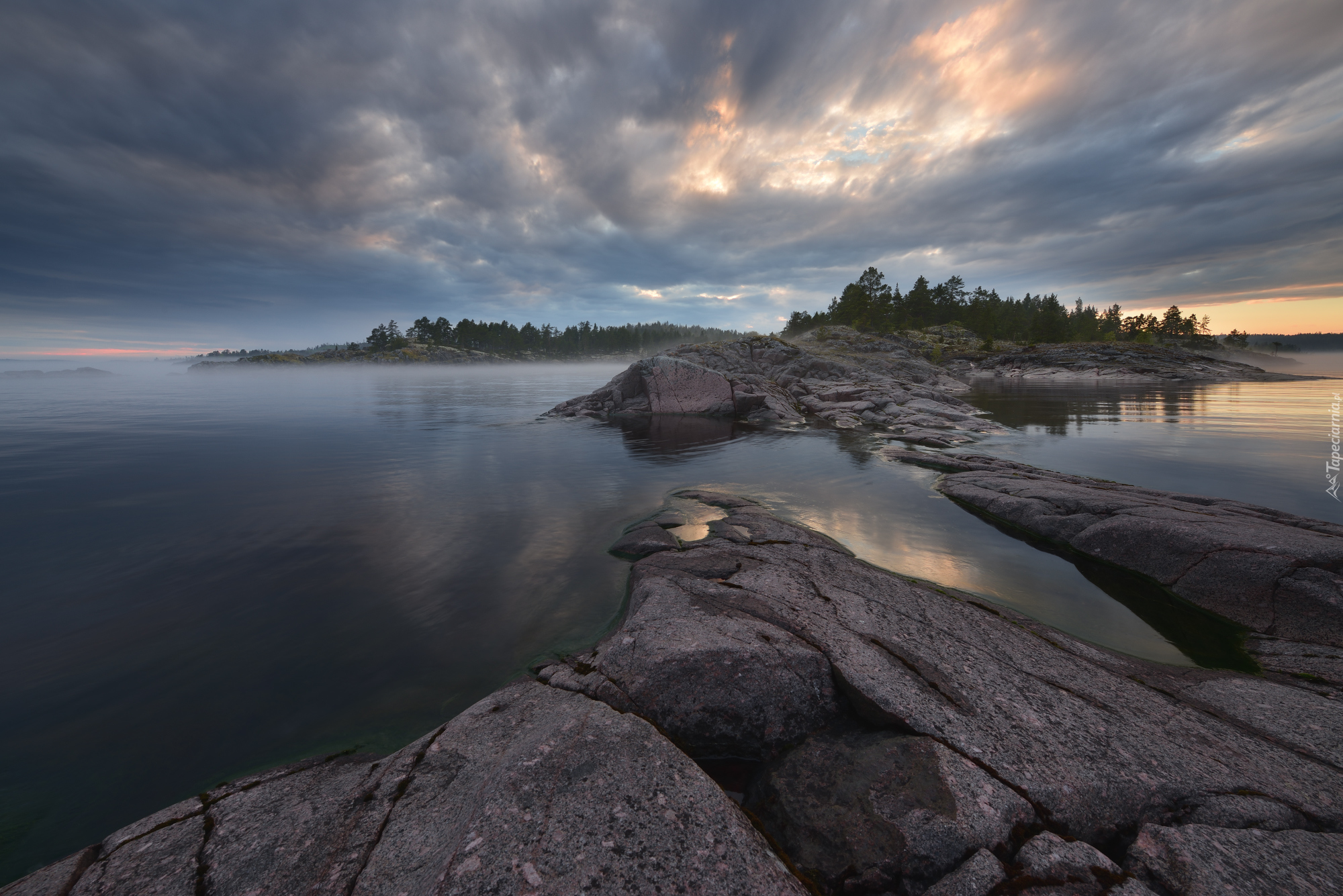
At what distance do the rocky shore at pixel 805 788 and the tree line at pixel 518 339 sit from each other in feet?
585

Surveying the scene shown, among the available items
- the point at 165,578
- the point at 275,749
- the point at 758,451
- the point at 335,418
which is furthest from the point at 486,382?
the point at 275,749

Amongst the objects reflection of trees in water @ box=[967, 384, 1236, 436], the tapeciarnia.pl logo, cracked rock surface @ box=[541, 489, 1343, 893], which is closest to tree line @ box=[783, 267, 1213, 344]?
reflection of trees in water @ box=[967, 384, 1236, 436]

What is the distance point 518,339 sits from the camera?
183 m

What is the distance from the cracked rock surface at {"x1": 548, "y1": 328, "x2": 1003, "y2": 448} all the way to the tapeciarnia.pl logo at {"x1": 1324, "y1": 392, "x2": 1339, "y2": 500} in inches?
410

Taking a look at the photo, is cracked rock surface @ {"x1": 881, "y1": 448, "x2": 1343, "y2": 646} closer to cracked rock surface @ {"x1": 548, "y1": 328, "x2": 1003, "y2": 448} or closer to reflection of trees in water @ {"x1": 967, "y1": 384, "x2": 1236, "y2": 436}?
cracked rock surface @ {"x1": 548, "y1": 328, "x2": 1003, "y2": 448}

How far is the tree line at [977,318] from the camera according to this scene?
9512cm

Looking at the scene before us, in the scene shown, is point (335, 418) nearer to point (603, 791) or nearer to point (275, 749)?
point (275, 749)

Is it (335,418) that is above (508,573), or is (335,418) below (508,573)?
above

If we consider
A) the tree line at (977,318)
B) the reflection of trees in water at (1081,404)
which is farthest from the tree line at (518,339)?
the reflection of trees in water at (1081,404)

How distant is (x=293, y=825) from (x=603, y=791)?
2.65 meters

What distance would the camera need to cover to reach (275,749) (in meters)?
5.37

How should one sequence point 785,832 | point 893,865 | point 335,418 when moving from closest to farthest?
point 893,865 → point 785,832 → point 335,418

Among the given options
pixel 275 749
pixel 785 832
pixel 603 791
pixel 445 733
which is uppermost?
pixel 603 791

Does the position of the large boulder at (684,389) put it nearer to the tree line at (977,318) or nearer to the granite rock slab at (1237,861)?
the granite rock slab at (1237,861)
